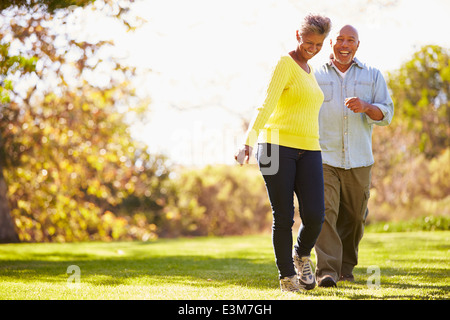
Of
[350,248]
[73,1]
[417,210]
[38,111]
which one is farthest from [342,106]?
[417,210]

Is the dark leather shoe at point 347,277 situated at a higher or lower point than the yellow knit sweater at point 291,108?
lower

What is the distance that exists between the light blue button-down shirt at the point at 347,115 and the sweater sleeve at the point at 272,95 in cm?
110

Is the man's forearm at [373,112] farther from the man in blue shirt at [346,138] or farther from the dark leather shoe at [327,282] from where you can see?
the dark leather shoe at [327,282]

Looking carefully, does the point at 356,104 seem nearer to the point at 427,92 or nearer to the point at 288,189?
the point at 288,189

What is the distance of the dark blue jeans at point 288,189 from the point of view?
12.0ft

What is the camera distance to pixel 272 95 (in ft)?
11.9

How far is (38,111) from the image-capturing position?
1216 centimetres

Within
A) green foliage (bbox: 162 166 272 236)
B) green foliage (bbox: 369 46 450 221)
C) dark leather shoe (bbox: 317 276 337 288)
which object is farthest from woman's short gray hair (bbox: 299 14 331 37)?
green foliage (bbox: 162 166 272 236)

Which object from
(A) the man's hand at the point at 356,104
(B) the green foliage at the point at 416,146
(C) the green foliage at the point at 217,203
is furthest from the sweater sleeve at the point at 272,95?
(C) the green foliage at the point at 217,203

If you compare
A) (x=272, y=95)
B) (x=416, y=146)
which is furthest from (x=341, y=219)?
(x=416, y=146)

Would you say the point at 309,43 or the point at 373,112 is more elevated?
the point at 309,43

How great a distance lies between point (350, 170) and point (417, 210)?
436 inches

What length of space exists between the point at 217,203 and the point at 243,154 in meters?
13.2

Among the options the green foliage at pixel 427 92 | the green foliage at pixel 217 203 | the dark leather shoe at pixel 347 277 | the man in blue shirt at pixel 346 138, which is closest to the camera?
the man in blue shirt at pixel 346 138
